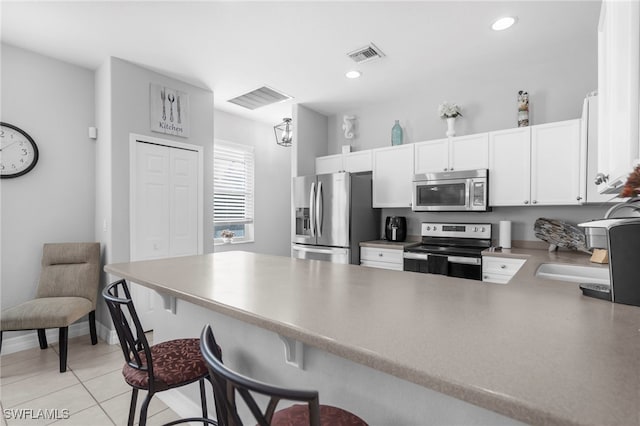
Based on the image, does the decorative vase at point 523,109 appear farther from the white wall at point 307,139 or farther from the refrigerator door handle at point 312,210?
the white wall at point 307,139

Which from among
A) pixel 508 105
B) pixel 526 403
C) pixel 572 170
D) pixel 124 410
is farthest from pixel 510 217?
pixel 124 410

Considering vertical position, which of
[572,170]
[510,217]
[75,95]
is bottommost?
[510,217]

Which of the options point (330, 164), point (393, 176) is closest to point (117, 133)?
point (330, 164)

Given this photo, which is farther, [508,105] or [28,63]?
[508,105]

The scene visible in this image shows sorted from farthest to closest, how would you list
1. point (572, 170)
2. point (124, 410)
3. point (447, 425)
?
point (572, 170) → point (124, 410) → point (447, 425)

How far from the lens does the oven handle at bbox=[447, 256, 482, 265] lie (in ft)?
9.45

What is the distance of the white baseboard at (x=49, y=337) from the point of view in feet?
9.33

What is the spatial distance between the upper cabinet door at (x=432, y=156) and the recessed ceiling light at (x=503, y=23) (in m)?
1.12

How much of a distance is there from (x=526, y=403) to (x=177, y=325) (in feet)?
6.19

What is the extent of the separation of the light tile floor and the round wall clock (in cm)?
168

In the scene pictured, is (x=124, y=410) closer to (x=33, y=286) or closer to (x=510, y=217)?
(x=33, y=286)

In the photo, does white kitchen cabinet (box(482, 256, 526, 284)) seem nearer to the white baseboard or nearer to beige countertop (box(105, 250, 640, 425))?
beige countertop (box(105, 250, 640, 425))

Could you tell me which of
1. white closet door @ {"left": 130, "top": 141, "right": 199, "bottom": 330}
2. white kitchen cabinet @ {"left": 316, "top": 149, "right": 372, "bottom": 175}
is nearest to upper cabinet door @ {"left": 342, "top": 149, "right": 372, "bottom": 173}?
white kitchen cabinet @ {"left": 316, "top": 149, "right": 372, "bottom": 175}

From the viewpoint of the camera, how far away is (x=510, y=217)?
3.30 m
